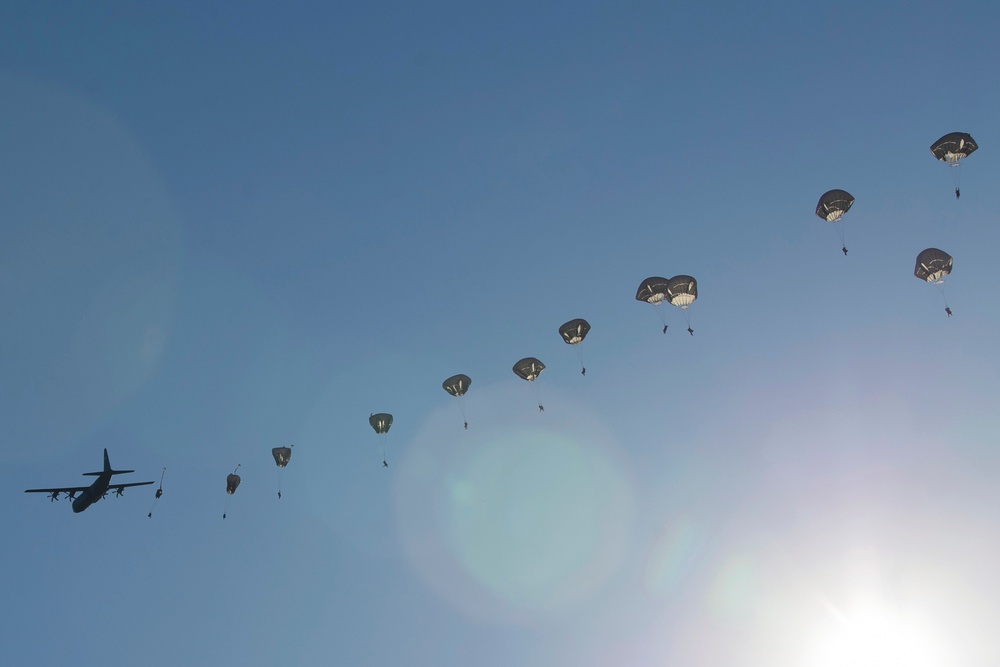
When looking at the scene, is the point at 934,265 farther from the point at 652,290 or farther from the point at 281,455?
the point at 281,455

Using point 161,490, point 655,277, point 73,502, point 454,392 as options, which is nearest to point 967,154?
point 655,277

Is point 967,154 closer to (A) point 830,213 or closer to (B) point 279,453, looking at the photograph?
(A) point 830,213

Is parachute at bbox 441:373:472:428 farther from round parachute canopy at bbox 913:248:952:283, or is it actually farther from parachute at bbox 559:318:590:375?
round parachute canopy at bbox 913:248:952:283

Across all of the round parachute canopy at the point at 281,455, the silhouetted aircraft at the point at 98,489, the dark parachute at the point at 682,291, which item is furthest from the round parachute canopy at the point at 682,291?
the silhouetted aircraft at the point at 98,489

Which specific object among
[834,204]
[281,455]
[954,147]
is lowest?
[281,455]

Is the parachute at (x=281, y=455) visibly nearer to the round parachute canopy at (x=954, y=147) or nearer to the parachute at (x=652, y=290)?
the parachute at (x=652, y=290)

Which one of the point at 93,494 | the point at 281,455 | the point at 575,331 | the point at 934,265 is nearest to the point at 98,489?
the point at 93,494

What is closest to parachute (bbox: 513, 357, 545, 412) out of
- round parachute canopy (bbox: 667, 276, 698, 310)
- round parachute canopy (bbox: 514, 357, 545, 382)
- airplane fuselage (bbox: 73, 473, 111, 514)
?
round parachute canopy (bbox: 514, 357, 545, 382)

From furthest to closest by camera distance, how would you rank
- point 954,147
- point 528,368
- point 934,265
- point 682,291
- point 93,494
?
point 93,494, point 528,368, point 682,291, point 934,265, point 954,147
